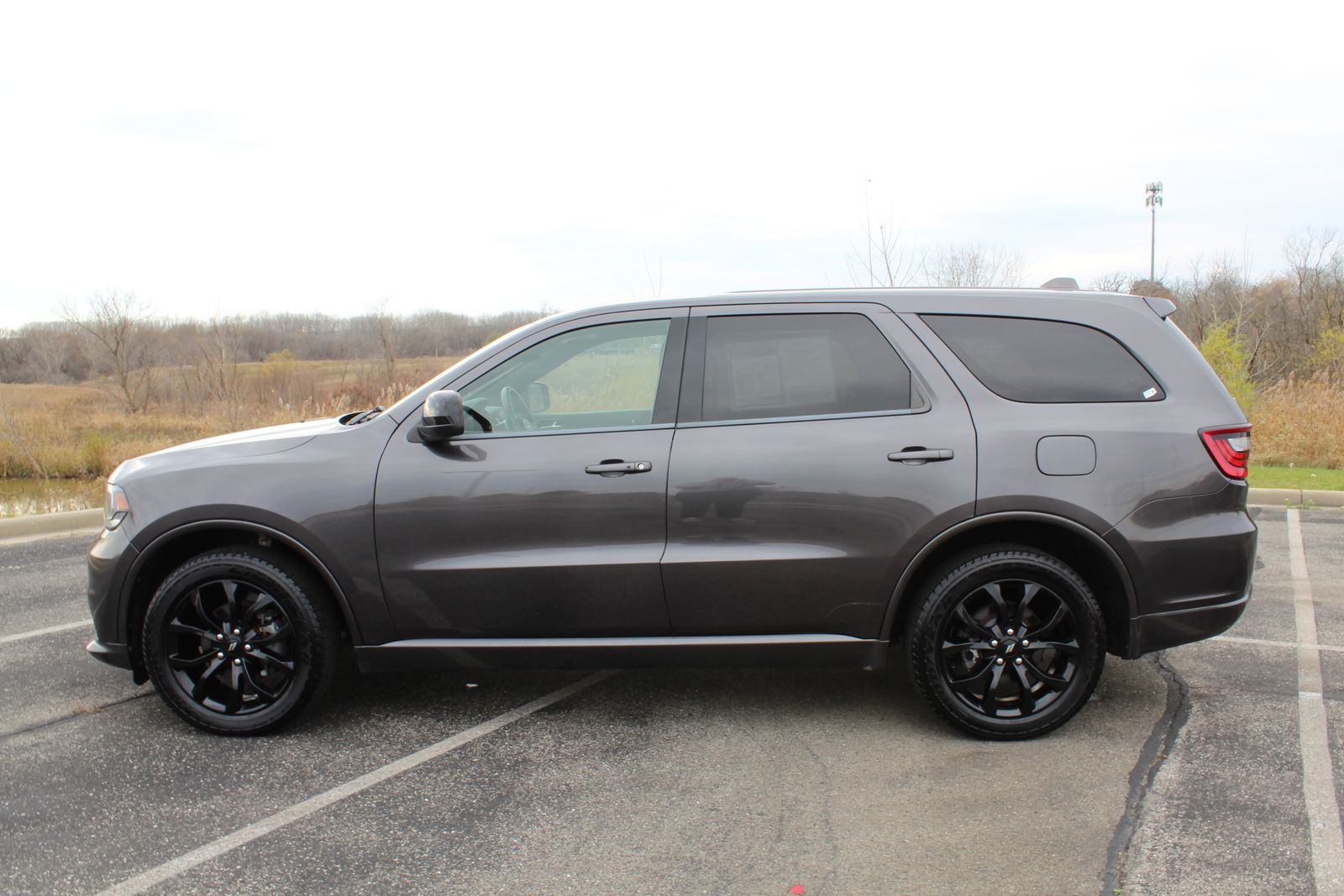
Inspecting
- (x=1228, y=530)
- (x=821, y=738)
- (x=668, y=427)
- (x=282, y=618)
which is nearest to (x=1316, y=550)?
(x=1228, y=530)

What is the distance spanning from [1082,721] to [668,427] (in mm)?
2171

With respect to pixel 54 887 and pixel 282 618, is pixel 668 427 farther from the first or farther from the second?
pixel 54 887

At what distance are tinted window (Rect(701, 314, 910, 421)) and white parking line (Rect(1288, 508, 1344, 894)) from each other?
1988 millimetres

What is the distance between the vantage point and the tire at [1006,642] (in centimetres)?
394

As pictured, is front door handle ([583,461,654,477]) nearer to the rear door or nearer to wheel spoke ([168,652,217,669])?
the rear door

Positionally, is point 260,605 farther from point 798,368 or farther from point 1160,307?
point 1160,307

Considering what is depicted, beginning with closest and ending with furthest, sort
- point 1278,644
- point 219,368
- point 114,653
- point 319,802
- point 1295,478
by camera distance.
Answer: point 319,802, point 114,653, point 1278,644, point 1295,478, point 219,368

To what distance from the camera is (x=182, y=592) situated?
4.12 metres

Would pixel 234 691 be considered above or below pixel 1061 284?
below

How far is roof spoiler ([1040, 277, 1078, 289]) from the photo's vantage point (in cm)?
439

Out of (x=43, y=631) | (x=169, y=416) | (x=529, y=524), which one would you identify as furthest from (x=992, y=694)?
(x=169, y=416)

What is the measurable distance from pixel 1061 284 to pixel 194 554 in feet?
13.1

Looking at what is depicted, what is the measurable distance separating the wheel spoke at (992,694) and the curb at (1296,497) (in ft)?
25.7

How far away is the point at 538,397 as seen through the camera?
4316mm
